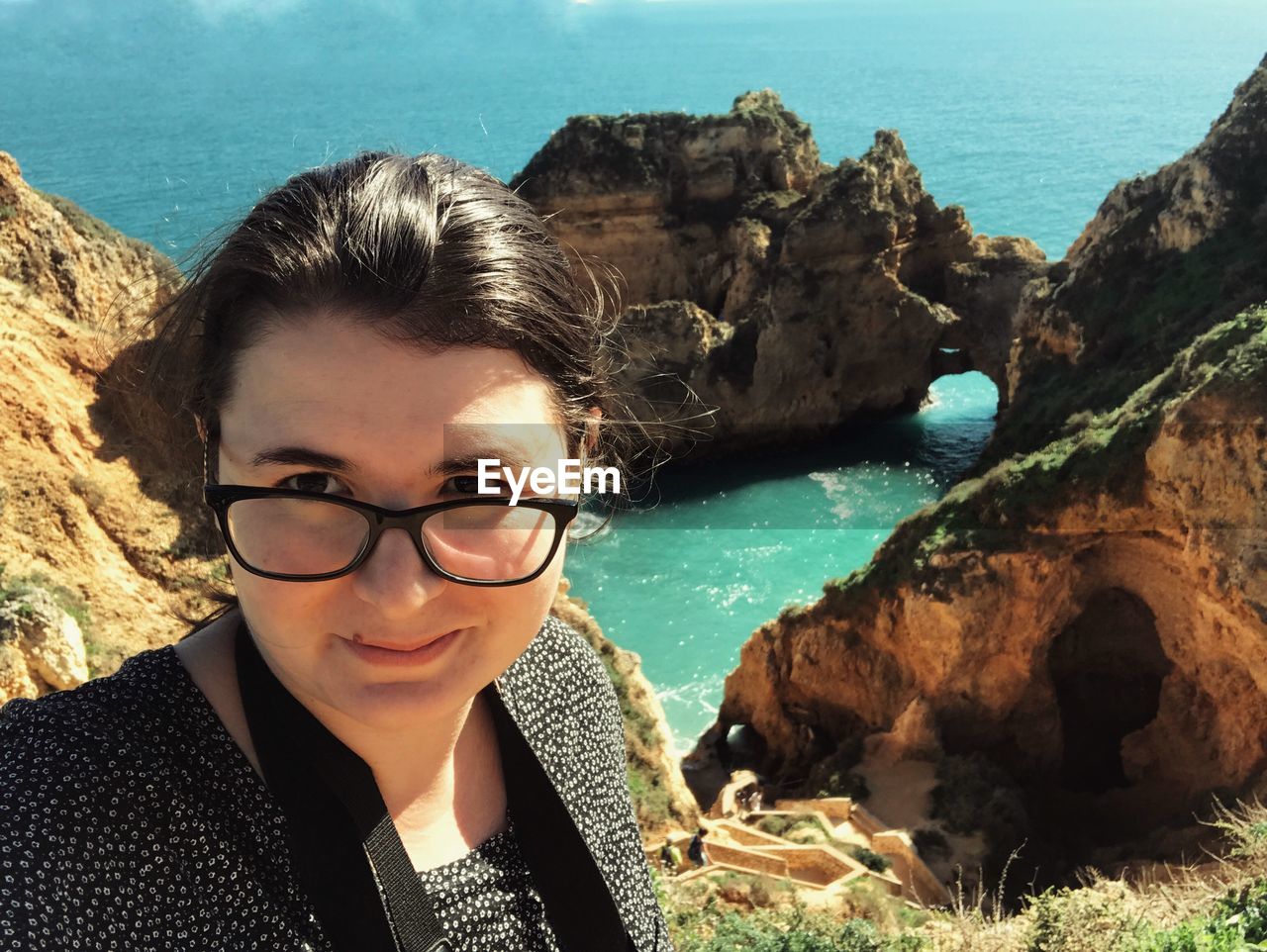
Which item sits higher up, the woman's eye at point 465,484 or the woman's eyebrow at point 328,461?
the woman's eyebrow at point 328,461

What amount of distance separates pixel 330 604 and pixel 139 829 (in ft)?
1.12

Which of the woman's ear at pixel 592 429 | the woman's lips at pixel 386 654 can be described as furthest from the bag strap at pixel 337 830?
the woman's ear at pixel 592 429

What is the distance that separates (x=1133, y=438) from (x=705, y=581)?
1328 cm

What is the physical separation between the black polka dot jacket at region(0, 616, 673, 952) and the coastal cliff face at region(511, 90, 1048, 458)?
26228mm

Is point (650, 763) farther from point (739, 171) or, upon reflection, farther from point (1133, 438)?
point (739, 171)

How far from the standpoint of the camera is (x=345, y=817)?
139cm

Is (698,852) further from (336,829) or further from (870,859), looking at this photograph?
(336,829)

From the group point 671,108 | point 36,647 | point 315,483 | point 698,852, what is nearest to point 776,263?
point 698,852

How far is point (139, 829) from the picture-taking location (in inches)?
47.8

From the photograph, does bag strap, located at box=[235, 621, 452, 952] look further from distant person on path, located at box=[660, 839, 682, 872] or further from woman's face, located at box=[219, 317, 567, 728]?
distant person on path, located at box=[660, 839, 682, 872]

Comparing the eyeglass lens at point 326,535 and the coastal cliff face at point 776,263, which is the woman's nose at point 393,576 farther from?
the coastal cliff face at point 776,263

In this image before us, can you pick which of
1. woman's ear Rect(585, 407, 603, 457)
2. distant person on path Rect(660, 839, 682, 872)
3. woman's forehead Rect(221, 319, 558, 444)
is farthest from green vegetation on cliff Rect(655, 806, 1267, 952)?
woman's forehead Rect(221, 319, 558, 444)

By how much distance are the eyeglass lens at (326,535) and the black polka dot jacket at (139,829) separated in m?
0.25

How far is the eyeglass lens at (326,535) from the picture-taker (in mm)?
1300
